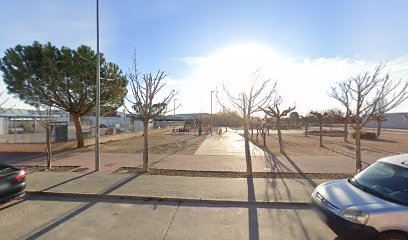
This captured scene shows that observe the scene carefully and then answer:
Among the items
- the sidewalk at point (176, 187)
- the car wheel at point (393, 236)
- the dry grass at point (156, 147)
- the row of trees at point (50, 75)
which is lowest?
the sidewalk at point (176, 187)

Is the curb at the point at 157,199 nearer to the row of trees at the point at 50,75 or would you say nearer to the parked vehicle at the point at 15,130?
the row of trees at the point at 50,75

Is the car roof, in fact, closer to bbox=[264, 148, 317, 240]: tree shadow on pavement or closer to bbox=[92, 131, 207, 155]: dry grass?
bbox=[264, 148, 317, 240]: tree shadow on pavement

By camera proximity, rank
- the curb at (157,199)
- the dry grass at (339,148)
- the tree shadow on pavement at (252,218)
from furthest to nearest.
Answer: the dry grass at (339,148) → the curb at (157,199) → the tree shadow on pavement at (252,218)

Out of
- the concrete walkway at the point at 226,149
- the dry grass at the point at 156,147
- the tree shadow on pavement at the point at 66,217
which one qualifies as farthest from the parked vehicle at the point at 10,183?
the concrete walkway at the point at 226,149

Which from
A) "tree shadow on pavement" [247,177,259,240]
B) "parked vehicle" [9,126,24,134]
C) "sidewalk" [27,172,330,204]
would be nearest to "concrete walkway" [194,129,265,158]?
"sidewalk" [27,172,330,204]

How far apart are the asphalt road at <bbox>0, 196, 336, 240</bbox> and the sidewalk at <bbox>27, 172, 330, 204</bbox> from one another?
1.02 ft

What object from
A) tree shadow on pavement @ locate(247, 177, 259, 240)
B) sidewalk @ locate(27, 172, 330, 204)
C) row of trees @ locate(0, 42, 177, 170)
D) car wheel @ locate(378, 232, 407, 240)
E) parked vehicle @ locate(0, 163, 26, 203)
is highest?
row of trees @ locate(0, 42, 177, 170)

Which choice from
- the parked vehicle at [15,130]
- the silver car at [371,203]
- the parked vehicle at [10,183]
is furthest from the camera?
the parked vehicle at [15,130]

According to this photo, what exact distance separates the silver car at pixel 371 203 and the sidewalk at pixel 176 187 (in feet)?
5.57

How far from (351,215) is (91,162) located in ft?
35.0

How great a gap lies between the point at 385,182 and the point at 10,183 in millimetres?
7404

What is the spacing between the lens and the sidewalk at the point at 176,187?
6.14 metres

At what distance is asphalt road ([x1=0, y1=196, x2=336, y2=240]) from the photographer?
425 centimetres

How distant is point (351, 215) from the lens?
3.56 meters
